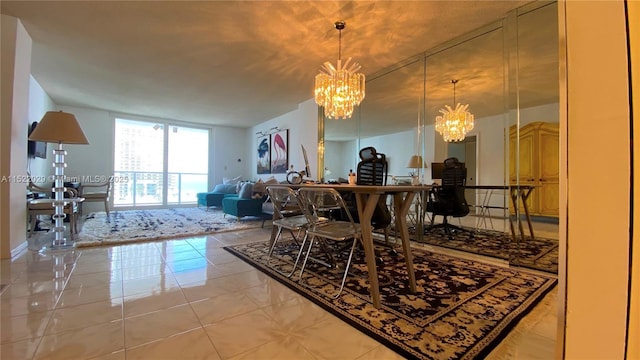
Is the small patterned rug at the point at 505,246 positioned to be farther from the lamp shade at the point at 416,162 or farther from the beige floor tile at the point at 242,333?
the beige floor tile at the point at 242,333

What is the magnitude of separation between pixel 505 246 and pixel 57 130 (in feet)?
18.4

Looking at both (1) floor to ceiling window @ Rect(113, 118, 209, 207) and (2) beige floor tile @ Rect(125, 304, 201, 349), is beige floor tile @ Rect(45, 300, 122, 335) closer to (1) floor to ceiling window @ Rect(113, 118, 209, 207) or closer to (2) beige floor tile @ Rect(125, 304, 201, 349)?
(2) beige floor tile @ Rect(125, 304, 201, 349)

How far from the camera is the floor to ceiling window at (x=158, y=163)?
6773 mm

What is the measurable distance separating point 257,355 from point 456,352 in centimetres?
98

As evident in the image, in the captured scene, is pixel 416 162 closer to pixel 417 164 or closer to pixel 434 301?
pixel 417 164

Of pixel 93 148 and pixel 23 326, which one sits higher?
pixel 93 148

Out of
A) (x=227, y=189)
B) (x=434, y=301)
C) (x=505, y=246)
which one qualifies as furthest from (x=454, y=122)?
(x=227, y=189)

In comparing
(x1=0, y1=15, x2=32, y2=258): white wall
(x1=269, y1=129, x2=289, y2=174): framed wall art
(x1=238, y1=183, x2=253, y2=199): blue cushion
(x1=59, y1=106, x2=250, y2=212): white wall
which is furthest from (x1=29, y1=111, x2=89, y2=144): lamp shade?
(x1=269, y1=129, x2=289, y2=174): framed wall art

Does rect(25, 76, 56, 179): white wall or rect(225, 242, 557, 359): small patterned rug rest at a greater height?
rect(25, 76, 56, 179): white wall

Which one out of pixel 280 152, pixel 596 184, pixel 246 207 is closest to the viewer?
pixel 596 184

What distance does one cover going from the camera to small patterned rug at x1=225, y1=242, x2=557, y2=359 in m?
1.35

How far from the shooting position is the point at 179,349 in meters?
1.30

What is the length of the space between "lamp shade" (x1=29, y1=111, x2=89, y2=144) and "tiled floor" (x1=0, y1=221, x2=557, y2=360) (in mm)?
1454

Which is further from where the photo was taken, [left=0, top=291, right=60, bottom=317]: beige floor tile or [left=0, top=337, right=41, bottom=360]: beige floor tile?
[left=0, top=291, right=60, bottom=317]: beige floor tile
